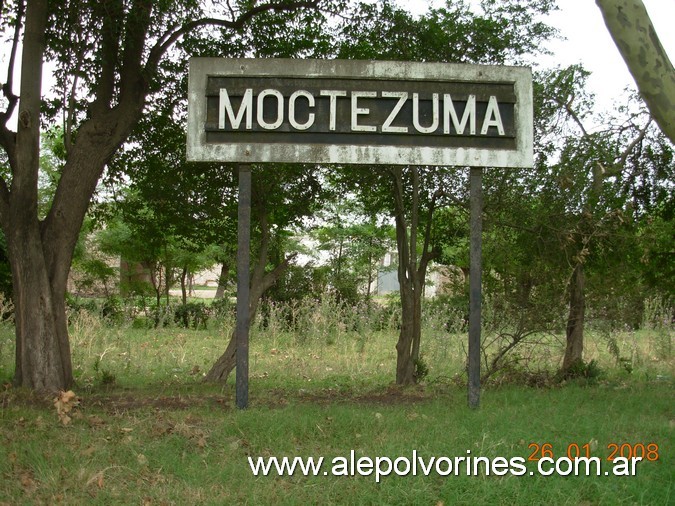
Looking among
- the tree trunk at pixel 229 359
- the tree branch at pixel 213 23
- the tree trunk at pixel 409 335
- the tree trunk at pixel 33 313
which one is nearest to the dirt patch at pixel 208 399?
the tree trunk at pixel 33 313

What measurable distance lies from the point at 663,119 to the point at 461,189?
457cm

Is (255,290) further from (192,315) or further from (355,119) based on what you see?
(192,315)

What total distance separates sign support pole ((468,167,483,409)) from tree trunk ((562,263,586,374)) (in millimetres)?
2255

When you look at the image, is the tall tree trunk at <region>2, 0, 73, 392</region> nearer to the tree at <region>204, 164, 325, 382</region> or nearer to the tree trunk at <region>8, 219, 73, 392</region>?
the tree trunk at <region>8, 219, 73, 392</region>

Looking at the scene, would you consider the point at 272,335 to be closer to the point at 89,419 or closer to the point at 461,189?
the point at 461,189

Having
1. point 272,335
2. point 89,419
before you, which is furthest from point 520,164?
point 272,335

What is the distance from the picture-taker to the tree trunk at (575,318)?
840 cm

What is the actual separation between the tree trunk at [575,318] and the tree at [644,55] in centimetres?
418

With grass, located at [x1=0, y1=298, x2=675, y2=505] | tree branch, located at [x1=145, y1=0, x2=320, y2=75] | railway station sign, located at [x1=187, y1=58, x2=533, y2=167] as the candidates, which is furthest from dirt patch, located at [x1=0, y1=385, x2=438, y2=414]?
tree branch, located at [x1=145, y1=0, x2=320, y2=75]

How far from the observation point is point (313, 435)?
5.60m

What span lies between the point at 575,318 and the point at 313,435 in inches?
166

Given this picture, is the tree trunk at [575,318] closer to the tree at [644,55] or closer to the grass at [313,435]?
the grass at [313,435]

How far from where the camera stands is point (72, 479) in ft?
15.1

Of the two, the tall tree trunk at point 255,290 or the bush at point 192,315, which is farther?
the bush at point 192,315
